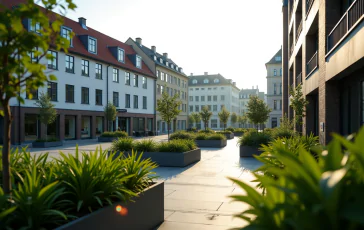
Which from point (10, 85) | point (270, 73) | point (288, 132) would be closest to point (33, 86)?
point (10, 85)

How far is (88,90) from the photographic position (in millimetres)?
32344

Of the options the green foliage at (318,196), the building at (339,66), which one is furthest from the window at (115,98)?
the green foliage at (318,196)

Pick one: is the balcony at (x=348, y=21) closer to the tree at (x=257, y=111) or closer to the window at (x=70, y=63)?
the tree at (x=257, y=111)

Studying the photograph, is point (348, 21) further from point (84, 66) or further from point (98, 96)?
point (98, 96)

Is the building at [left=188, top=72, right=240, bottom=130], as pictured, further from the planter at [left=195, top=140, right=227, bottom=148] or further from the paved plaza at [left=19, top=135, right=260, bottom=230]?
the paved plaza at [left=19, top=135, right=260, bottom=230]

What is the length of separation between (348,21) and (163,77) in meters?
43.8


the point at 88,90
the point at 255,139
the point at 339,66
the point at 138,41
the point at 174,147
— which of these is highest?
the point at 138,41

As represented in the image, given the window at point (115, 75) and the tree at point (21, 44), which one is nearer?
the tree at point (21, 44)

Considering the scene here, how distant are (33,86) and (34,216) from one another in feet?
4.55

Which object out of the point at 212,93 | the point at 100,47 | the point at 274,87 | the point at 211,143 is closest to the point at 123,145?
the point at 211,143

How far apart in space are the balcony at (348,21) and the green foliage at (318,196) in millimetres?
7088

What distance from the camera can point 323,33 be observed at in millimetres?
12234

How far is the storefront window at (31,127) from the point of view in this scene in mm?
25531

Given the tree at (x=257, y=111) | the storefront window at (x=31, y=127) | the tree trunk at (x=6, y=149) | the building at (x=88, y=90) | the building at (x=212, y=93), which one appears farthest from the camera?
the building at (x=212, y=93)
